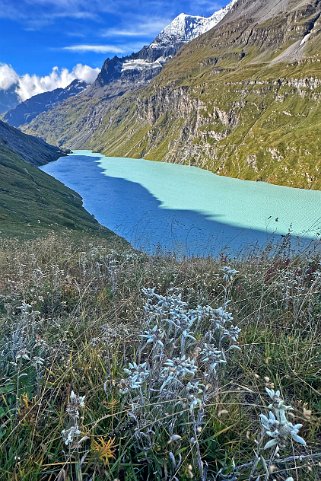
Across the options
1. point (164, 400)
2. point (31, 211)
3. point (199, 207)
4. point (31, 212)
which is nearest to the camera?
point (164, 400)

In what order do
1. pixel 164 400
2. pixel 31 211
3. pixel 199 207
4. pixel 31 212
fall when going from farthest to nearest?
pixel 199 207
pixel 31 211
pixel 31 212
pixel 164 400

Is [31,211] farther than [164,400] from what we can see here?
Yes

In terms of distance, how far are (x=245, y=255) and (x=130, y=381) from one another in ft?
28.8

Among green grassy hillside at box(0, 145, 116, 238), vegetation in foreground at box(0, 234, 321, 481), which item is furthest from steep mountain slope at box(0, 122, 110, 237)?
vegetation in foreground at box(0, 234, 321, 481)

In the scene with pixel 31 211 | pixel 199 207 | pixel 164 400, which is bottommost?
pixel 31 211

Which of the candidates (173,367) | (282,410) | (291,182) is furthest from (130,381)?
(291,182)

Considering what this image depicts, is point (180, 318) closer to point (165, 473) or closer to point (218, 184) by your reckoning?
point (165, 473)

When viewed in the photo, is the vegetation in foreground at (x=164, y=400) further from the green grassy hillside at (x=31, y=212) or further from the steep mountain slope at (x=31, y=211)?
the steep mountain slope at (x=31, y=211)

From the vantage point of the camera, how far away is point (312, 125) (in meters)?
185

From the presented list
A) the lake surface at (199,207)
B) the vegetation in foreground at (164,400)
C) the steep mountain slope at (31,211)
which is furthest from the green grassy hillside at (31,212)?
the vegetation in foreground at (164,400)

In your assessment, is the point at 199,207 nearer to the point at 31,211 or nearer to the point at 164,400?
the point at 31,211

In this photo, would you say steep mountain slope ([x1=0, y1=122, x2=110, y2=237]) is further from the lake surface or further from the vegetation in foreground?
the vegetation in foreground

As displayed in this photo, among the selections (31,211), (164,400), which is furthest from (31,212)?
(164,400)

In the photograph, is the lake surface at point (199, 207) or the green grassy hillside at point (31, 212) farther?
the lake surface at point (199, 207)
